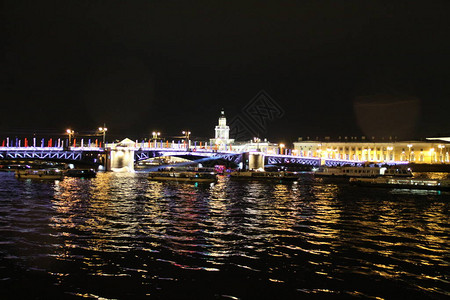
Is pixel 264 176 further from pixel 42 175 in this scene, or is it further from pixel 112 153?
pixel 112 153

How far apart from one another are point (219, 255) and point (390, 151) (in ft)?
400

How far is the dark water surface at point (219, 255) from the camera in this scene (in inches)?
372

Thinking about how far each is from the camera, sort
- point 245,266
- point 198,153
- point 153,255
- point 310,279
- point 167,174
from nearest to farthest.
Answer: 1. point 310,279
2. point 245,266
3. point 153,255
4. point 167,174
5. point 198,153

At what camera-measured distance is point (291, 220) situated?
1950 centimetres

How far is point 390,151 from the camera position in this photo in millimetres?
125188

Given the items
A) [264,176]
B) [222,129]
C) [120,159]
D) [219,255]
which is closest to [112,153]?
[120,159]

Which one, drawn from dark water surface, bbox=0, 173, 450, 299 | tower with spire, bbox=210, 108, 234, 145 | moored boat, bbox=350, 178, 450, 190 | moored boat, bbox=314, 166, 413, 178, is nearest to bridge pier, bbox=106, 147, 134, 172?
moored boat, bbox=314, 166, 413, 178

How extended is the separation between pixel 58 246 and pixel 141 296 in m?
5.26

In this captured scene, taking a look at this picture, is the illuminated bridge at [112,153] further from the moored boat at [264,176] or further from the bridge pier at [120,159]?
the moored boat at [264,176]

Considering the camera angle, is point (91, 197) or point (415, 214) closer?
point (415, 214)

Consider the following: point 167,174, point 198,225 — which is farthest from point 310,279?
point 167,174

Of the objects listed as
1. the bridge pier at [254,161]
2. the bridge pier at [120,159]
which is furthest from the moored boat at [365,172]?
the bridge pier at [120,159]

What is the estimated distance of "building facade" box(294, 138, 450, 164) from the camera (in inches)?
4830

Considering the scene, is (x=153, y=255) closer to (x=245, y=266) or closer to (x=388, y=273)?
(x=245, y=266)
